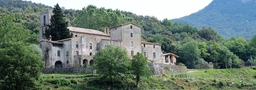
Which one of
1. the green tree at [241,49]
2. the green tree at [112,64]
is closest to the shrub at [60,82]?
the green tree at [112,64]

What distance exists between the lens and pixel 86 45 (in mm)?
75312

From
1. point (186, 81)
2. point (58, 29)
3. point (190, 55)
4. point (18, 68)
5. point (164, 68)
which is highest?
point (58, 29)

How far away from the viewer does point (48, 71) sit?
69.5 meters

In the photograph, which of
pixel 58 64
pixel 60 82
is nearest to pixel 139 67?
pixel 60 82

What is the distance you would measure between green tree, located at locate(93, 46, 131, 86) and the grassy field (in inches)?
96.9

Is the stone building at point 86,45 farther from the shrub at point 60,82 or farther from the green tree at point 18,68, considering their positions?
the green tree at point 18,68

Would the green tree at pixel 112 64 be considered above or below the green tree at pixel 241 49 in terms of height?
below

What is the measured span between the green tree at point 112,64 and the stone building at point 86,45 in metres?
7.43

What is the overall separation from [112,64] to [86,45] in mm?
12237

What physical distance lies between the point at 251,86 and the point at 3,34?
4499 cm

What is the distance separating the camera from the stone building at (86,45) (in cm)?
7219

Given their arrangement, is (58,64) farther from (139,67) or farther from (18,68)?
(18,68)

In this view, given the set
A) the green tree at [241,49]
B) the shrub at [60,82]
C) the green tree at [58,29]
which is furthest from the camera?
the green tree at [241,49]

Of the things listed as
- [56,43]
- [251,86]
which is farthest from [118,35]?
[251,86]
